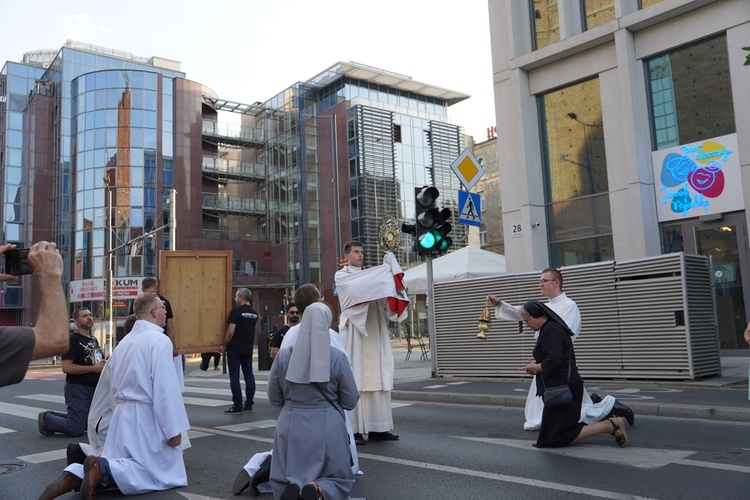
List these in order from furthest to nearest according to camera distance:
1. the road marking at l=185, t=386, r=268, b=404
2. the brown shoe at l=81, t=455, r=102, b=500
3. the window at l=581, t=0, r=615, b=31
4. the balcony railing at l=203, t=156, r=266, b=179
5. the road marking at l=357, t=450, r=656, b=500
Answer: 1. the balcony railing at l=203, t=156, r=266, b=179
2. the window at l=581, t=0, r=615, b=31
3. the road marking at l=185, t=386, r=268, b=404
4. the brown shoe at l=81, t=455, r=102, b=500
5. the road marking at l=357, t=450, r=656, b=500

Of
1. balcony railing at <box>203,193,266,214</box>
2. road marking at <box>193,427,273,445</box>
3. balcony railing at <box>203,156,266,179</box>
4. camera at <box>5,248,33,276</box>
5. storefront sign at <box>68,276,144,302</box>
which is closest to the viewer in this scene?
camera at <box>5,248,33,276</box>

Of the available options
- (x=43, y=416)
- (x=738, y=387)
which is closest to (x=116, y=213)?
(x=43, y=416)

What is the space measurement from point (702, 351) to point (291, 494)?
30.3ft

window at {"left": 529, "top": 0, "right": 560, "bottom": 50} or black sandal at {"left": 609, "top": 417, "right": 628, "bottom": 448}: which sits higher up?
window at {"left": 529, "top": 0, "right": 560, "bottom": 50}

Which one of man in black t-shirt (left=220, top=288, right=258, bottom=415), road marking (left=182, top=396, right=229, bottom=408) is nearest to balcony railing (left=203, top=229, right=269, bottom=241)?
road marking (left=182, top=396, right=229, bottom=408)

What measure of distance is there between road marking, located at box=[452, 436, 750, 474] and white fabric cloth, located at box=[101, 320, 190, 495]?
136 inches

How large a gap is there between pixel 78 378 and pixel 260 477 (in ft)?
15.3

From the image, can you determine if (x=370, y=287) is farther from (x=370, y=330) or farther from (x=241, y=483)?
(x=241, y=483)

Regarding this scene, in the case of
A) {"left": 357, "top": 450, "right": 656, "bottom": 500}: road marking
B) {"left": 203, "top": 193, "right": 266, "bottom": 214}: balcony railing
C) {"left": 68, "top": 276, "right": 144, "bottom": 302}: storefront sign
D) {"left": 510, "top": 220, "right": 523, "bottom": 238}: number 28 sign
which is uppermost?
{"left": 203, "top": 193, "right": 266, "bottom": 214}: balcony railing

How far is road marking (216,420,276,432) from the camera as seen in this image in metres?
8.80

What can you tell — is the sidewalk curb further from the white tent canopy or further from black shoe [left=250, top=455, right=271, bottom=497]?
the white tent canopy

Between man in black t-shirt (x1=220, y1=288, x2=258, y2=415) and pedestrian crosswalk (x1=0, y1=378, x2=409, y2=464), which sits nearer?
pedestrian crosswalk (x1=0, y1=378, x2=409, y2=464)

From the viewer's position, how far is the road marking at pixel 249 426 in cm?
880

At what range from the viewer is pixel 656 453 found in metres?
6.33
